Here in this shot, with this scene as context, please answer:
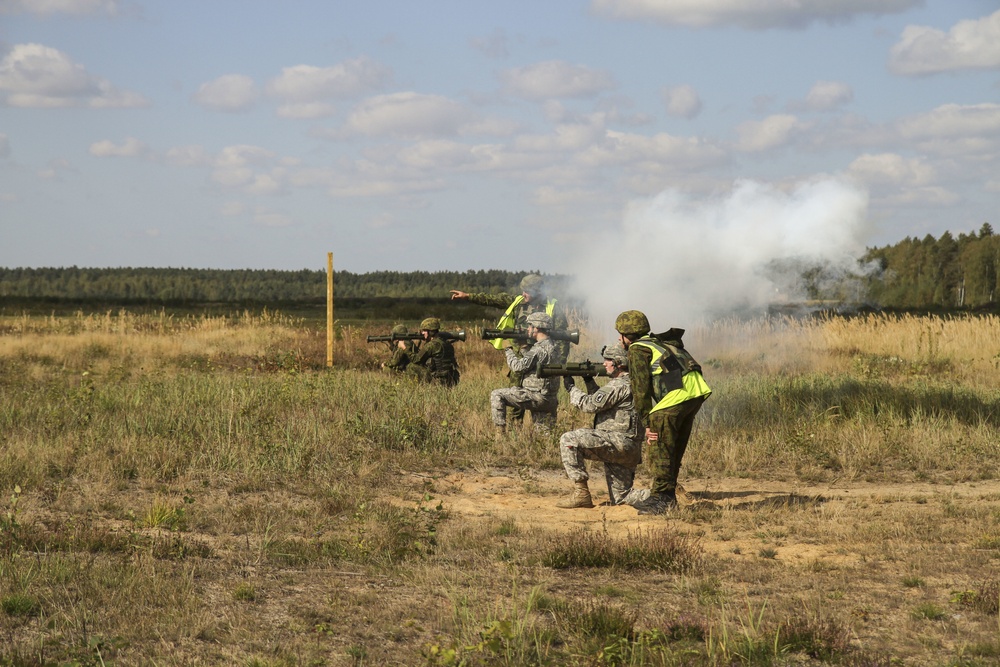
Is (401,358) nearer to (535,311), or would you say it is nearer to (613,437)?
(535,311)

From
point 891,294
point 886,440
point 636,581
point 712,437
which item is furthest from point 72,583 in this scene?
point 891,294

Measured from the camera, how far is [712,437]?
12.7 meters

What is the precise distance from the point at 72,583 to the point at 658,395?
4.99 m

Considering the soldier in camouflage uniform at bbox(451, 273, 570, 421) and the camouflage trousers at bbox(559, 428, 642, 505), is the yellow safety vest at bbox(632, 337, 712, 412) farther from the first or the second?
the soldier in camouflage uniform at bbox(451, 273, 570, 421)

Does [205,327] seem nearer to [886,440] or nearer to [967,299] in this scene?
[886,440]

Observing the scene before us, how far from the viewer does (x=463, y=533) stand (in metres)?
8.30

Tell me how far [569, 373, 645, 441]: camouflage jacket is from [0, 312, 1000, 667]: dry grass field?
0.79 metres

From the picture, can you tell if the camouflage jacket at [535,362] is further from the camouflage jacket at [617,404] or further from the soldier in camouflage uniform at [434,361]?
the soldier in camouflage uniform at [434,361]

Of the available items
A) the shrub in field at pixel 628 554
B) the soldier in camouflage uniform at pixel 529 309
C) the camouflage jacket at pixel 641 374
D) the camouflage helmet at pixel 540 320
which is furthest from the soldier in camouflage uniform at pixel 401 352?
the shrub in field at pixel 628 554

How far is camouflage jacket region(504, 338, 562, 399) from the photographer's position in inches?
470

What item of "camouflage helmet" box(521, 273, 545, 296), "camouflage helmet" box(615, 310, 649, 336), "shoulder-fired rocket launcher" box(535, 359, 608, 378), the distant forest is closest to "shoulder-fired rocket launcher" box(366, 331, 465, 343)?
"camouflage helmet" box(521, 273, 545, 296)

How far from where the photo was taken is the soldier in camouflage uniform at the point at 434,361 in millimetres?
15180

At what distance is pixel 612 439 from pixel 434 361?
639cm

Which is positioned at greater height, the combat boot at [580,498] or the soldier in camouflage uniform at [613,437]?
the soldier in camouflage uniform at [613,437]
